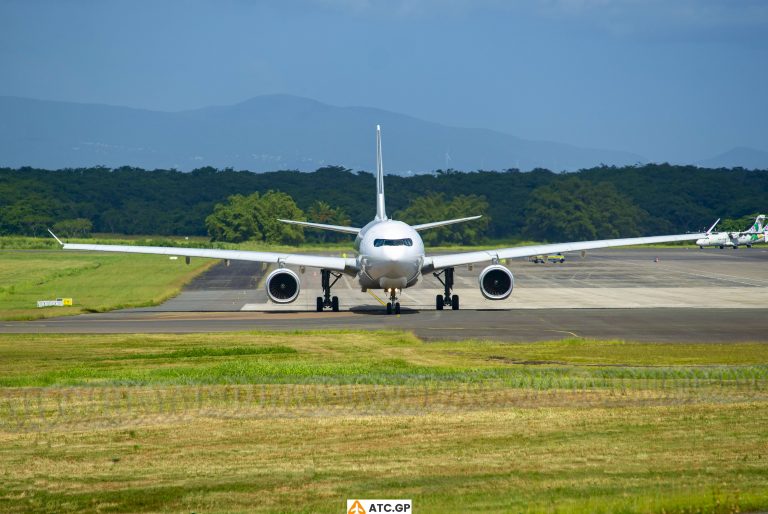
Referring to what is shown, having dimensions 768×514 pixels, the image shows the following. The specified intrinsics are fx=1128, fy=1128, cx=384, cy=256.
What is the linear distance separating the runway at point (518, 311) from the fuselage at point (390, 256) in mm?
1701

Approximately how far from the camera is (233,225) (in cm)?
17875

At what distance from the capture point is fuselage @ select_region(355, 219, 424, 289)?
49.2 m

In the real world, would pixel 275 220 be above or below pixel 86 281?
above

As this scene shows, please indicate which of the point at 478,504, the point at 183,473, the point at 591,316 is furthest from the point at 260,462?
the point at 591,316

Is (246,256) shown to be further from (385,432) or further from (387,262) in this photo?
(385,432)

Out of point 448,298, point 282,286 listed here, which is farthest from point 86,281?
point 448,298

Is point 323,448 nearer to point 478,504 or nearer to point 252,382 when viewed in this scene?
point 478,504

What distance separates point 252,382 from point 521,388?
21.2ft

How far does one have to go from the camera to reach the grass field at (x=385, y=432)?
15562 millimetres

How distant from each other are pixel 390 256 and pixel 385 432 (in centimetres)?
2897

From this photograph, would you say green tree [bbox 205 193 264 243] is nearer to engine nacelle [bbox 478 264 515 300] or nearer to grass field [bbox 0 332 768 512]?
engine nacelle [bbox 478 264 515 300]

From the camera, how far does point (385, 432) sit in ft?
66.2

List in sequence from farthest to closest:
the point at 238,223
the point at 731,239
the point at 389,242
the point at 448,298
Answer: the point at 238,223 < the point at 731,239 < the point at 448,298 < the point at 389,242

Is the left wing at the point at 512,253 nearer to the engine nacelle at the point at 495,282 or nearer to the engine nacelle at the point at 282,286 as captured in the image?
the engine nacelle at the point at 495,282
